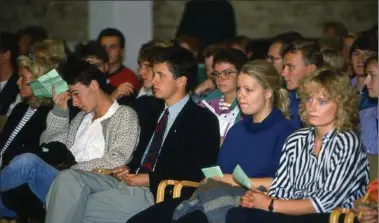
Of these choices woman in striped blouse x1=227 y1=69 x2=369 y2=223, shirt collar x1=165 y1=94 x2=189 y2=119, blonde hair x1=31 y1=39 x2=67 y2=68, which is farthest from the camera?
blonde hair x1=31 y1=39 x2=67 y2=68

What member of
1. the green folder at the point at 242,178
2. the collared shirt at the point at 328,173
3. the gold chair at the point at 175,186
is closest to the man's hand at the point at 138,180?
the gold chair at the point at 175,186

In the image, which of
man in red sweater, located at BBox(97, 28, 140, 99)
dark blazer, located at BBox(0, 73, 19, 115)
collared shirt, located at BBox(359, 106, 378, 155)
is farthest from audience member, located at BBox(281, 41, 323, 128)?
dark blazer, located at BBox(0, 73, 19, 115)

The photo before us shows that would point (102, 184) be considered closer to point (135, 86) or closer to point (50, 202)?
point (50, 202)

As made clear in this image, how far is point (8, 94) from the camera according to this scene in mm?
8086

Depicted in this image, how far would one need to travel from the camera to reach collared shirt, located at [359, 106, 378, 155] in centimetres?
550

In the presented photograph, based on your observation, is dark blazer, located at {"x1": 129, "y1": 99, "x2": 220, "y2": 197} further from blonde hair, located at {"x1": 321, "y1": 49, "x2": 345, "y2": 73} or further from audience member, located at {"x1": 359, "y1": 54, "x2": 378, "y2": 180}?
blonde hair, located at {"x1": 321, "y1": 49, "x2": 345, "y2": 73}

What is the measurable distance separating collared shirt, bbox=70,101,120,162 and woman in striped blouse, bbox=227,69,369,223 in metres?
1.52

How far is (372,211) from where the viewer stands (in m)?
4.45

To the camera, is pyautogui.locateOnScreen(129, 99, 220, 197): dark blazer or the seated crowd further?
pyautogui.locateOnScreen(129, 99, 220, 197): dark blazer

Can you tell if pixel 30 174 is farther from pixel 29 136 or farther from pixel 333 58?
pixel 333 58

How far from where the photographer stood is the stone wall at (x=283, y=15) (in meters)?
12.2

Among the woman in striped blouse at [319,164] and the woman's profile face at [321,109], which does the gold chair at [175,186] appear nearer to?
the woman in striped blouse at [319,164]

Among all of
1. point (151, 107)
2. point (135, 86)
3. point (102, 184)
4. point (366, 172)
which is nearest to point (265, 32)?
point (135, 86)

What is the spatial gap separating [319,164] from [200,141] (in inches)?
39.9
